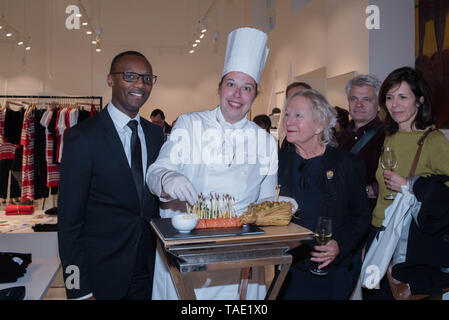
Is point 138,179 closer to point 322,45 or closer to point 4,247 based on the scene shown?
point 4,247

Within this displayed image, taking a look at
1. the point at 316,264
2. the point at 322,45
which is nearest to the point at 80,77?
the point at 322,45

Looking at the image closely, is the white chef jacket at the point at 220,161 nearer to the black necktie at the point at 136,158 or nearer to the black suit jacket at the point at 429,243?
the black necktie at the point at 136,158

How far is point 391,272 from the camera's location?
1924mm

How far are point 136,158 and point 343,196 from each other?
985 mm

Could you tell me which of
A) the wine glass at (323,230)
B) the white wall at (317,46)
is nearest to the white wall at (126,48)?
the white wall at (317,46)

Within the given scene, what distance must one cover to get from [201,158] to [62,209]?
627 mm

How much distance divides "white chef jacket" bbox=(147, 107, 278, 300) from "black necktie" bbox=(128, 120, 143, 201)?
0.09 metres

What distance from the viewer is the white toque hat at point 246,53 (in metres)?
1.67

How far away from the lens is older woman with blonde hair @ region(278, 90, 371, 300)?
68.4 inches

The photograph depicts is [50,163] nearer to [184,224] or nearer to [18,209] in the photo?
[18,209]

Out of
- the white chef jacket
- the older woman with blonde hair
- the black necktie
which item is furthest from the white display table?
the older woman with blonde hair

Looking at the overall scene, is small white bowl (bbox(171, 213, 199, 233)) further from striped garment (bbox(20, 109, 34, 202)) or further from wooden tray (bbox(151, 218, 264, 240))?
striped garment (bbox(20, 109, 34, 202))

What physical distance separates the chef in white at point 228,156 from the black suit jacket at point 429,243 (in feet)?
2.40

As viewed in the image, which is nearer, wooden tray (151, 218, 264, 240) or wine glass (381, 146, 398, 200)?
wooden tray (151, 218, 264, 240)
